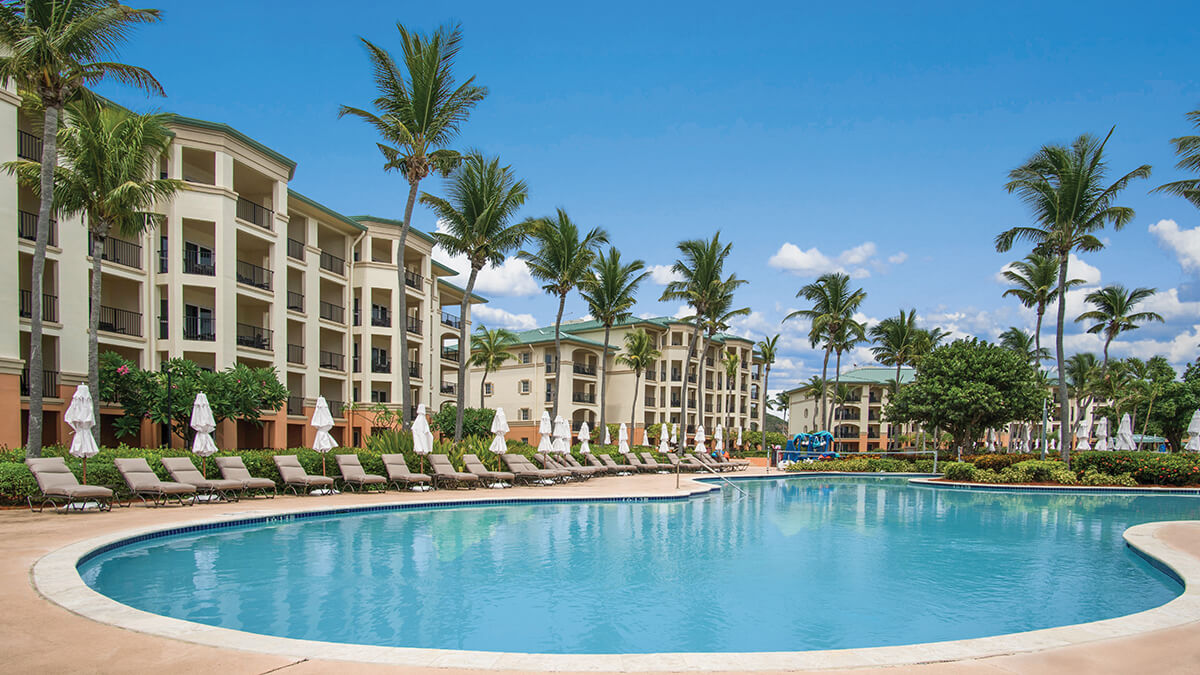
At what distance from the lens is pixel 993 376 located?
3198 centimetres

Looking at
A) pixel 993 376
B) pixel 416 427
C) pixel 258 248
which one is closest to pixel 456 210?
pixel 416 427

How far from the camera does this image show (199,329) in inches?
1029

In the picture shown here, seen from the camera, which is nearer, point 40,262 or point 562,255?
point 40,262

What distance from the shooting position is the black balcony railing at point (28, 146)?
813 inches

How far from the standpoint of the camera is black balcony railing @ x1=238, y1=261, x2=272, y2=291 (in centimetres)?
2839

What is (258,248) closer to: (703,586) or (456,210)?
(456,210)

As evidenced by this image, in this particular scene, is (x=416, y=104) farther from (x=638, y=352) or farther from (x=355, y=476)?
(x=638, y=352)

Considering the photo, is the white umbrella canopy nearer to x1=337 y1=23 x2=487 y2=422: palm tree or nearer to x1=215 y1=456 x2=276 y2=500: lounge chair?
x1=215 y1=456 x2=276 y2=500: lounge chair

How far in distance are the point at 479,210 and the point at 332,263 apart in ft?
43.6

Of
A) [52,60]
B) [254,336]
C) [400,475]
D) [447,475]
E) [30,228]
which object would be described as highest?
[52,60]

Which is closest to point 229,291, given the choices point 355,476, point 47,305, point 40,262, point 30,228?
point 47,305

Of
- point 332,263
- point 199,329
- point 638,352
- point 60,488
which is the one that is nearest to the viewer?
point 60,488

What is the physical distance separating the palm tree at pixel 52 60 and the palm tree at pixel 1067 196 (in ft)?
84.9

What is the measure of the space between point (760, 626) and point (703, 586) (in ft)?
5.33
